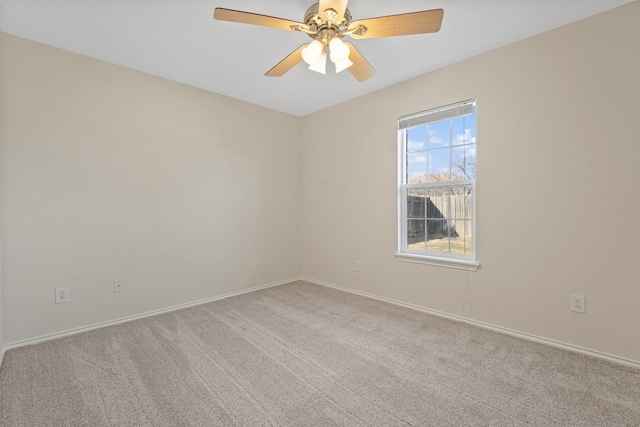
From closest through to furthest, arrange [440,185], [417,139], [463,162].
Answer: [463,162]
[440,185]
[417,139]

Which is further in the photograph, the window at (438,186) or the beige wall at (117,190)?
the window at (438,186)

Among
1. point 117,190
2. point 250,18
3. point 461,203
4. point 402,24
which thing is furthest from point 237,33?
point 461,203

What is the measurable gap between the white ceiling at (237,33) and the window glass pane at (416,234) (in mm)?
1532

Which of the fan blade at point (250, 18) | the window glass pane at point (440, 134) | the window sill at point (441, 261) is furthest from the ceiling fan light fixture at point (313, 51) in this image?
the window sill at point (441, 261)

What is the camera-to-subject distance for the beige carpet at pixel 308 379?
1480 mm

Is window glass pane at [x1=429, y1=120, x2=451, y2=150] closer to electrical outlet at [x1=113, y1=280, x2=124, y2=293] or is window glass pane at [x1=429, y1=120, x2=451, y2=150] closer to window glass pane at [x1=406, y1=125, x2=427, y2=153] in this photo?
window glass pane at [x1=406, y1=125, x2=427, y2=153]

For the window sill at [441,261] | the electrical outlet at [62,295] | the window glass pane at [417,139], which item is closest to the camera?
the electrical outlet at [62,295]

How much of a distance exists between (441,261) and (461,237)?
0.99 ft

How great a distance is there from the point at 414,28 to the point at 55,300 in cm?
334

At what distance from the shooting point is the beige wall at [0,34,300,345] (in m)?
2.23

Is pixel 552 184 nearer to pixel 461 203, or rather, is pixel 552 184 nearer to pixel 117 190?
pixel 461 203

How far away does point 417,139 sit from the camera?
10.2 ft

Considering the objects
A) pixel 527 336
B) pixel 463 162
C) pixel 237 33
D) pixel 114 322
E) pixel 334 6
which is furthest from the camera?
pixel 463 162

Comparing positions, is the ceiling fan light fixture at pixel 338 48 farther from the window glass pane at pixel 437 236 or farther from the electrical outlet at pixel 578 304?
the electrical outlet at pixel 578 304
